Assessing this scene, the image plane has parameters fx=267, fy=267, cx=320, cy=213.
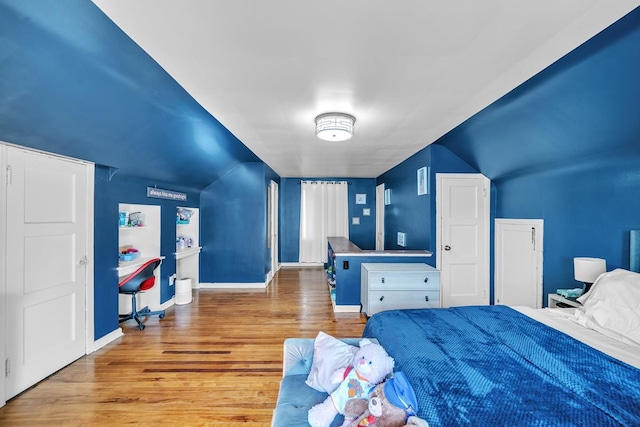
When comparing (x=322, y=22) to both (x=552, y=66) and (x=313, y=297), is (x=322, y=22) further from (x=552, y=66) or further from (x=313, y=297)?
(x=313, y=297)

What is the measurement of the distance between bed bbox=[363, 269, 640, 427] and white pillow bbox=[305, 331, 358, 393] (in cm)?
28

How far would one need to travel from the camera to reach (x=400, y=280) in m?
3.20

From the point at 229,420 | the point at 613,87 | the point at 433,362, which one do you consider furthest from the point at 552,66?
the point at 229,420

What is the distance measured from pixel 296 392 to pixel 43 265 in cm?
242

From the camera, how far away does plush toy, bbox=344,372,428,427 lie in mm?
980

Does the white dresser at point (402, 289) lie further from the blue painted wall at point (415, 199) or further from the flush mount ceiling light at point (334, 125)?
the flush mount ceiling light at point (334, 125)

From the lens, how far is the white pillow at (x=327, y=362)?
4.53 feet

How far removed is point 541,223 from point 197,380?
12.6 ft

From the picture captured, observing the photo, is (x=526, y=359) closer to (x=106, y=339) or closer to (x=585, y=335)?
(x=585, y=335)

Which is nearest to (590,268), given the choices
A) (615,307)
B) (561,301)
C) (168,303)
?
(561,301)

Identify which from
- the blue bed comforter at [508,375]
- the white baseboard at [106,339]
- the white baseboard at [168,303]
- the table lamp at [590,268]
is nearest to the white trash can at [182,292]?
the white baseboard at [168,303]

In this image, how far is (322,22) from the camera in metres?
1.36

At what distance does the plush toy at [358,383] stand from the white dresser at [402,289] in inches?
79.0

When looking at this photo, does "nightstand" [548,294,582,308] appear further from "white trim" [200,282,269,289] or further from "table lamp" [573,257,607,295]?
"white trim" [200,282,269,289]
